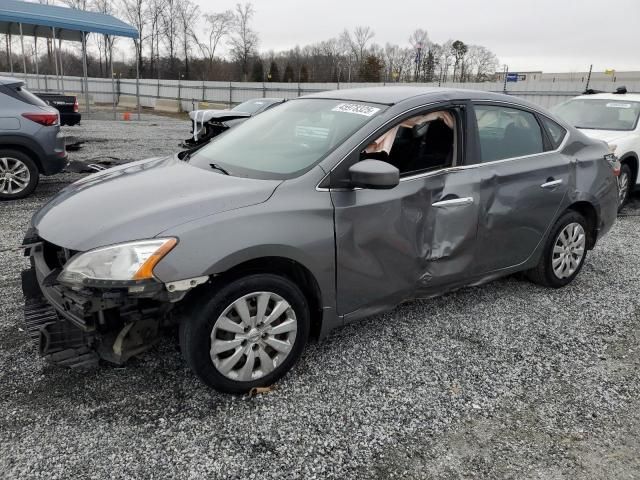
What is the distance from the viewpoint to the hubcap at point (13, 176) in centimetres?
673

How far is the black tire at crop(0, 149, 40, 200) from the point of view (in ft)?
21.9

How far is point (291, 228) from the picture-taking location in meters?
2.62

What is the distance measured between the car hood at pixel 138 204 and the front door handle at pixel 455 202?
3.63ft

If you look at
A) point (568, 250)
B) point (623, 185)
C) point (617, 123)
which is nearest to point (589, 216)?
point (568, 250)

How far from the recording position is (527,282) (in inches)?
177

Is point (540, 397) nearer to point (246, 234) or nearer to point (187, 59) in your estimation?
point (246, 234)

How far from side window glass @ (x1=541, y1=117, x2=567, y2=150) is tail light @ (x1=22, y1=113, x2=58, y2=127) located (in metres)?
6.20

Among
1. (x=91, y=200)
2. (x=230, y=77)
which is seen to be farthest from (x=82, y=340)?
(x=230, y=77)

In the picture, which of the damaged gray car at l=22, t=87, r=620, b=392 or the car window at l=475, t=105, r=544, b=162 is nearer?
the damaged gray car at l=22, t=87, r=620, b=392

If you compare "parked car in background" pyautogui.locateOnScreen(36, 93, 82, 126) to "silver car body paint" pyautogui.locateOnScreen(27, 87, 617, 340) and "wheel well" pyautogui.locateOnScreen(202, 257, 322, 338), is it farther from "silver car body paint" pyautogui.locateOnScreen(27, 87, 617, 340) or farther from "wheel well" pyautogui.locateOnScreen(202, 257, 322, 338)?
"wheel well" pyautogui.locateOnScreen(202, 257, 322, 338)

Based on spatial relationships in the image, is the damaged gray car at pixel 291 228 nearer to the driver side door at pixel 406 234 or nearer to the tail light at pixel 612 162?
the driver side door at pixel 406 234

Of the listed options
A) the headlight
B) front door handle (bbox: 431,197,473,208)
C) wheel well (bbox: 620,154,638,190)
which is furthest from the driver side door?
wheel well (bbox: 620,154,638,190)

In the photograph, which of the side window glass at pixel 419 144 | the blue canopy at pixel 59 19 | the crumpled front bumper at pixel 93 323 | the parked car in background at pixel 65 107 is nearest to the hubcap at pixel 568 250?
the side window glass at pixel 419 144

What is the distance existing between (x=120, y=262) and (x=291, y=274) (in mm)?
917
